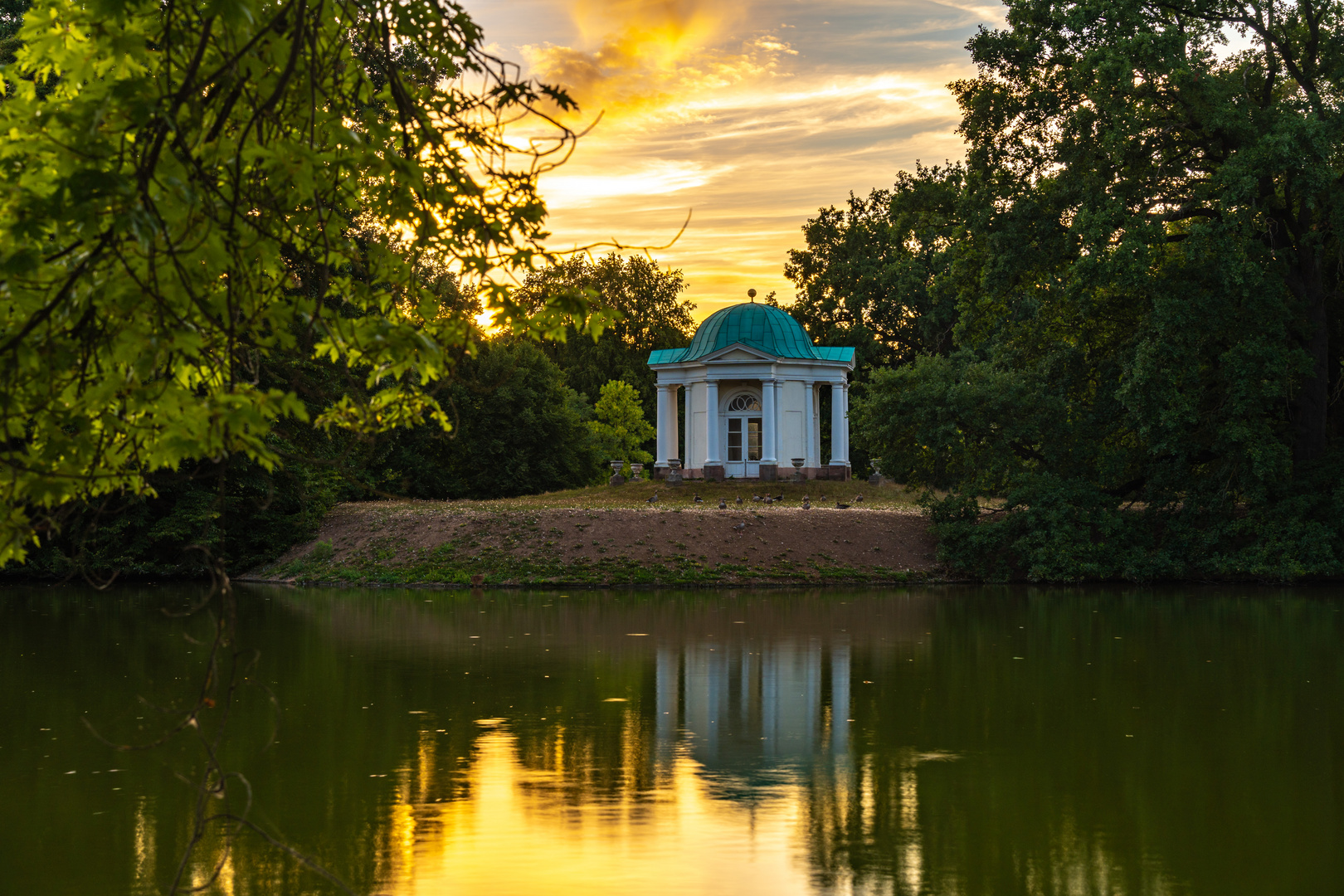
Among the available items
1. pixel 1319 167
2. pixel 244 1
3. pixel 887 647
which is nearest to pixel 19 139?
pixel 244 1

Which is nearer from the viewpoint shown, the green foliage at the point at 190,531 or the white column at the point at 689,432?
the green foliage at the point at 190,531

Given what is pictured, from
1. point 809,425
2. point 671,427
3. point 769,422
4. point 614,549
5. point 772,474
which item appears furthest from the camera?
point 671,427

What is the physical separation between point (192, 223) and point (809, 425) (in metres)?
40.7

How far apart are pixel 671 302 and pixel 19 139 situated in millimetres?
70049

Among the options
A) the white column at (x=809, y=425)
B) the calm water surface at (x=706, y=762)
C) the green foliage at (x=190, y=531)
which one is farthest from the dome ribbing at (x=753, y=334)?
the calm water surface at (x=706, y=762)

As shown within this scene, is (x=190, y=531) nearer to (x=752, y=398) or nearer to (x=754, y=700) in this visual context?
(x=754, y=700)

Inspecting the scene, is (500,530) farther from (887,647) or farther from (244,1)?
(244,1)

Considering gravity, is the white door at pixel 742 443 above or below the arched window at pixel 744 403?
below

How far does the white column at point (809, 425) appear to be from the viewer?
44.2m

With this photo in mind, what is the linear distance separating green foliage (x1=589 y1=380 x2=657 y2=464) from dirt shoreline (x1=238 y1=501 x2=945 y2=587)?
106ft

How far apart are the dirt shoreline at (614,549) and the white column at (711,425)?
11.8m

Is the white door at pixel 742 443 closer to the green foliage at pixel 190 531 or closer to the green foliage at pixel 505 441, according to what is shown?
the green foliage at pixel 505 441

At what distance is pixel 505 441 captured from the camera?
4928 centimetres

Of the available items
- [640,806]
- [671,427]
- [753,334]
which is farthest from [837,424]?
[640,806]
